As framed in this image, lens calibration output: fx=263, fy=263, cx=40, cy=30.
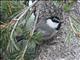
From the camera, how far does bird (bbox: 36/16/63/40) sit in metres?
1.66

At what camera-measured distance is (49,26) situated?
173cm

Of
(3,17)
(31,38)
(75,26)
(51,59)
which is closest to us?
(75,26)

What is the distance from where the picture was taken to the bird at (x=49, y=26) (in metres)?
1.66

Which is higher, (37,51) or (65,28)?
(65,28)

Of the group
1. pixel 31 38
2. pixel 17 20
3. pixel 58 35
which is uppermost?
pixel 17 20

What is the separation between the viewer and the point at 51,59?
5.34ft

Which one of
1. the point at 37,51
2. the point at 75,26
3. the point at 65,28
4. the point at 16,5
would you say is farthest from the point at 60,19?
the point at 75,26

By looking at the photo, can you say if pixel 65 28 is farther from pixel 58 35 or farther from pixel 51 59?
pixel 51 59

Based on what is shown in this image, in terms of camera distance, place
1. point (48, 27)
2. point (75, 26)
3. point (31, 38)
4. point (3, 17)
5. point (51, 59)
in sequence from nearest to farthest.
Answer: point (75, 26) → point (31, 38) → point (3, 17) → point (51, 59) → point (48, 27)

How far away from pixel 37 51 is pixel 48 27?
7.1 inches

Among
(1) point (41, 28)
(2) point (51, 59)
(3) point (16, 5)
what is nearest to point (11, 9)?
(3) point (16, 5)

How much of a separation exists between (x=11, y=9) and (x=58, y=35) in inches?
19.2

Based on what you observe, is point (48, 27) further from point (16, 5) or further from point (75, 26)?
point (75, 26)

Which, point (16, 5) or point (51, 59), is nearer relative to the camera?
point (16, 5)
